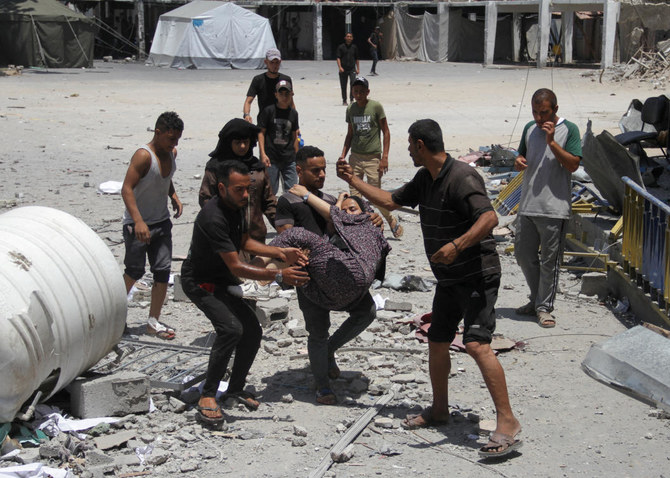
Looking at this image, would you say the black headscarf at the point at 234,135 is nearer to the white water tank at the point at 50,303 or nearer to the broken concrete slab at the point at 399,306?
the white water tank at the point at 50,303

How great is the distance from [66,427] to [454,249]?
7.69 ft

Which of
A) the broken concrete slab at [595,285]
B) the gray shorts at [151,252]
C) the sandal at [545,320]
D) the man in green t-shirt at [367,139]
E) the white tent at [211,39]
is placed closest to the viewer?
the gray shorts at [151,252]

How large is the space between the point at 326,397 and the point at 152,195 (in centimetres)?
216

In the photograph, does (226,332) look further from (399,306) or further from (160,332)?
(399,306)

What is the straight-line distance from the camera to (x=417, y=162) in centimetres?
479

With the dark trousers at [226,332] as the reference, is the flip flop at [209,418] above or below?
below

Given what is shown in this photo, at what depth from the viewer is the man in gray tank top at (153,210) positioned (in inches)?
243

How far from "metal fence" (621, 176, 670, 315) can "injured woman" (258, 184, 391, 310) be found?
2574mm

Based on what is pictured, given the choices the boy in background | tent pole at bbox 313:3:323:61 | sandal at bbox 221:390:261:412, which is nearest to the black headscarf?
sandal at bbox 221:390:261:412

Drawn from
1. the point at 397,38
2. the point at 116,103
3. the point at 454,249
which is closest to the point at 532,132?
the point at 454,249

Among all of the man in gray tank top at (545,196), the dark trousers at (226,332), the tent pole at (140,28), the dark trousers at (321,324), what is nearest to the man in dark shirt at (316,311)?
the dark trousers at (321,324)

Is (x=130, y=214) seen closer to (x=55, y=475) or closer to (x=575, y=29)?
(x=55, y=475)

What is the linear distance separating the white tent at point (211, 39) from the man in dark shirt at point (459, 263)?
3580cm

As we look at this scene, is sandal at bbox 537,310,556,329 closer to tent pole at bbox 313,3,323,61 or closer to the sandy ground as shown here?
the sandy ground
